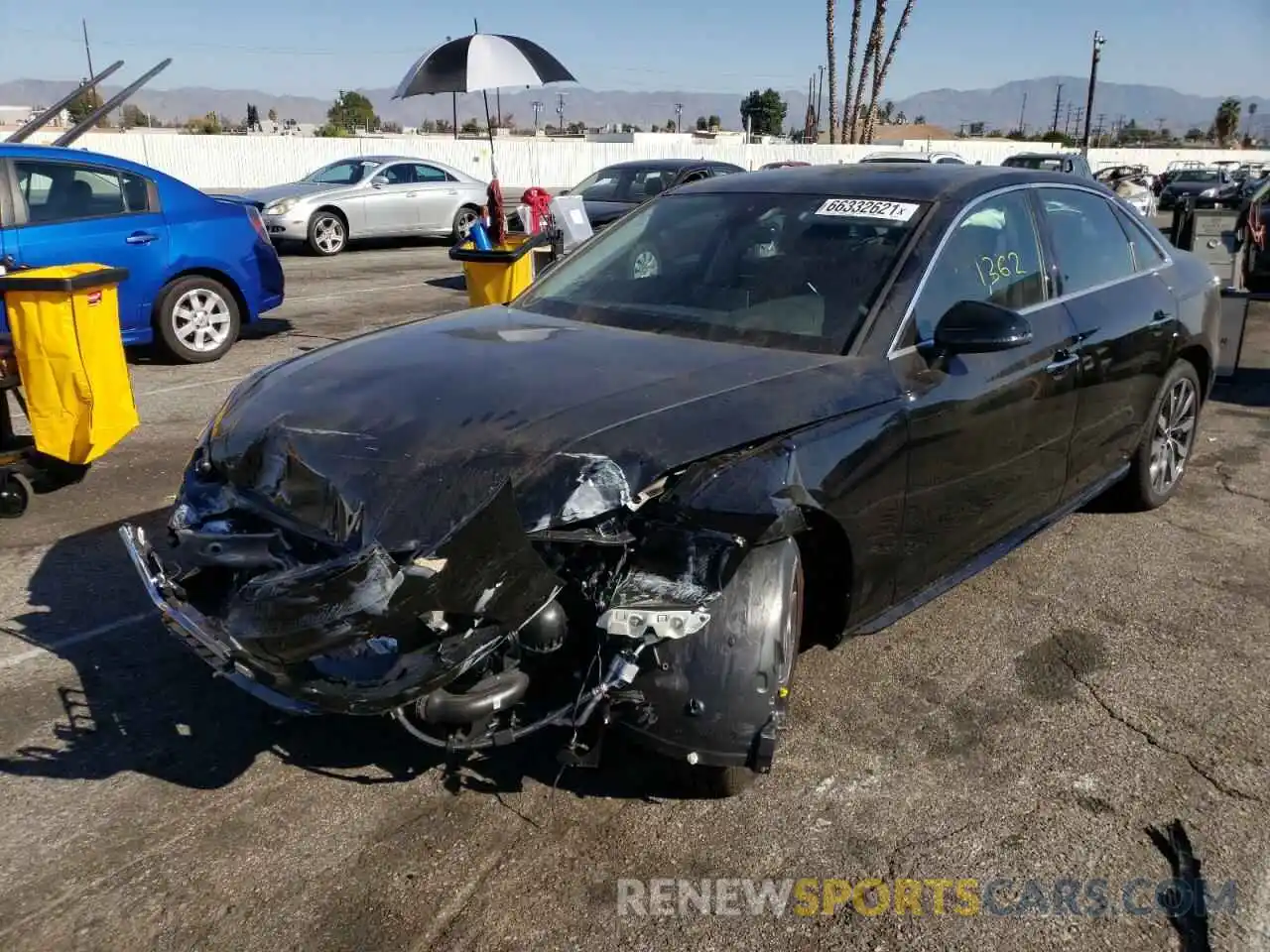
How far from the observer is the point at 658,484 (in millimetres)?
2703

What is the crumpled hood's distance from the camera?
2693 millimetres

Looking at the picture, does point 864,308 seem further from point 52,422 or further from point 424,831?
→ point 52,422

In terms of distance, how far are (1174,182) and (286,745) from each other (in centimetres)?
3576

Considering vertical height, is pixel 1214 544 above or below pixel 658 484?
below

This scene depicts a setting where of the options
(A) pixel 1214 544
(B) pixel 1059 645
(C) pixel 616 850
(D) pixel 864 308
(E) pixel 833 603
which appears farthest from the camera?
(A) pixel 1214 544

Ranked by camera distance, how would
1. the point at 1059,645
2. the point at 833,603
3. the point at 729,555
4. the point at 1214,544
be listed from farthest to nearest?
the point at 1214,544, the point at 1059,645, the point at 833,603, the point at 729,555

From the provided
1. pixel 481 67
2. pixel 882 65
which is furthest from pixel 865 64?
pixel 481 67

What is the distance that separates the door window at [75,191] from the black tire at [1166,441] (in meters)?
7.22

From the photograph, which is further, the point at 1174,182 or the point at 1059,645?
the point at 1174,182

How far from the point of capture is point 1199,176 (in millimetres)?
33188

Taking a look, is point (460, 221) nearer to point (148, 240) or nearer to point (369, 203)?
point (369, 203)

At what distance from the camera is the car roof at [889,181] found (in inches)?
155

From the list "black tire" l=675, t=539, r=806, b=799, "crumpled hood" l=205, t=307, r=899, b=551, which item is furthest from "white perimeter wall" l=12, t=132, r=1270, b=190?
"black tire" l=675, t=539, r=806, b=799

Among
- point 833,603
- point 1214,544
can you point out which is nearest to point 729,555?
point 833,603
